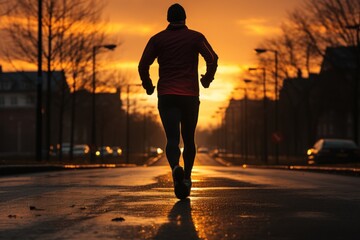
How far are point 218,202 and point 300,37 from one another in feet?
166

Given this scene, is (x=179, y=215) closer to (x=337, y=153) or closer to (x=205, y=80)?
(x=205, y=80)

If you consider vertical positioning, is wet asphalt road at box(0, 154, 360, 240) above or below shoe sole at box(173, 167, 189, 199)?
below

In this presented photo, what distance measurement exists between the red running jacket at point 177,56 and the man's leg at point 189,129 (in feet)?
0.44

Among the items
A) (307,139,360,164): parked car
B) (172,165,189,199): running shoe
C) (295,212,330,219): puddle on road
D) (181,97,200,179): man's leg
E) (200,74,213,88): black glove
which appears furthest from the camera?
(307,139,360,164): parked car

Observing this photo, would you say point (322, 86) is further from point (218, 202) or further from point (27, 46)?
point (218, 202)

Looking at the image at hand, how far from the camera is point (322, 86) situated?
7756 centimetres

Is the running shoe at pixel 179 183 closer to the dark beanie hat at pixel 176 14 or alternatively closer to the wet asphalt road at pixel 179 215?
the wet asphalt road at pixel 179 215

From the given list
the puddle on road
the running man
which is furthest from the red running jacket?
the puddle on road

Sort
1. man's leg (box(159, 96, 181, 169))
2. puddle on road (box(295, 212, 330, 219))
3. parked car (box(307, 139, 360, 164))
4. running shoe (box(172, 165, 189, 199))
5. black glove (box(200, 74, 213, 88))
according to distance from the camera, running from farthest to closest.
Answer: parked car (box(307, 139, 360, 164)) < black glove (box(200, 74, 213, 88)) < man's leg (box(159, 96, 181, 169)) < running shoe (box(172, 165, 189, 199)) < puddle on road (box(295, 212, 330, 219))

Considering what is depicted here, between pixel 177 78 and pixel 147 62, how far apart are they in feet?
1.54

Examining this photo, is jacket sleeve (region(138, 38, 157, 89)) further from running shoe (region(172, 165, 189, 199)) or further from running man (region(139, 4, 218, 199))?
running shoe (region(172, 165, 189, 199))

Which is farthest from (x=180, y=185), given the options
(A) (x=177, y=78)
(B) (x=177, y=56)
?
(B) (x=177, y=56)

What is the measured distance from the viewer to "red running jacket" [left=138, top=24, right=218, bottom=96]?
9406mm

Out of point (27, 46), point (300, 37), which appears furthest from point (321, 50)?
point (27, 46)
